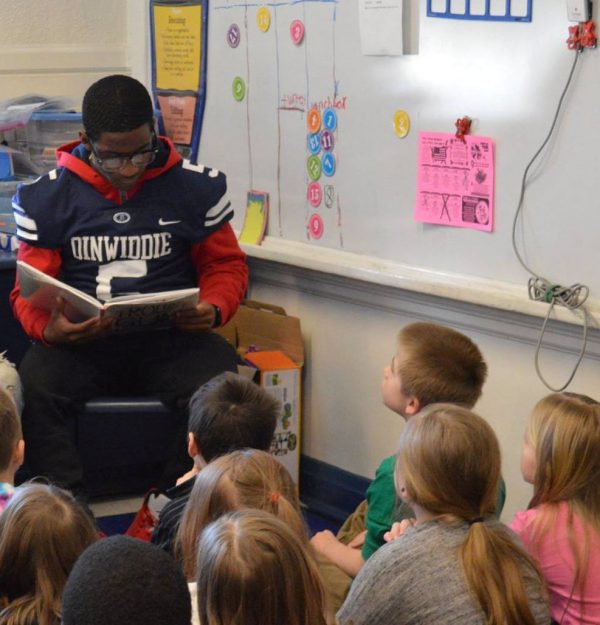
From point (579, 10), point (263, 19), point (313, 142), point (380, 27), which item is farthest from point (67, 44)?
point (579, 10)

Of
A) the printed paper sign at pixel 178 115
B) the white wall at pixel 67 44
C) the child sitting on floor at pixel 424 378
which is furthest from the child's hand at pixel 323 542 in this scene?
the white wall at pixel 67 44

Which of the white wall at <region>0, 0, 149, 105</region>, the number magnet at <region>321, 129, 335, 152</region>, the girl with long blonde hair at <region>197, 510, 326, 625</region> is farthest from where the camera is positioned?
the white wall at <region>0, 0, 149, 105</region>

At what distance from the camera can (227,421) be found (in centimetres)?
209

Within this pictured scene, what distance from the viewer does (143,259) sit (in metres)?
2.84

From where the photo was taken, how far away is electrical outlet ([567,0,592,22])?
2.32 m

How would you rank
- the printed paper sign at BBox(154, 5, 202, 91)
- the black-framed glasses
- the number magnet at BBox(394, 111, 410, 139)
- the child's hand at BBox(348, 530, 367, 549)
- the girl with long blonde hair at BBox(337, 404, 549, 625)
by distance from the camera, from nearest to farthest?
the girl with long blonde hair at BBox(337, 404, 549, 625) < the child's hand at BBox(348, 530, 367, 549) < the black-framed glasses < the number magnet at BBox(394, 111, 410, 139) < the printed paper sign at BBox(154, 5, 202, 91)

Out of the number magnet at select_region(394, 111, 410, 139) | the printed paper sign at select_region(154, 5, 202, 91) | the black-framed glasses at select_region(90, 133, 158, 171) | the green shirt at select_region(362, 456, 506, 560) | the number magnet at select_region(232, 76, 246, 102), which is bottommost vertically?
the green shirt at select_region(362, 456, 506, 560)

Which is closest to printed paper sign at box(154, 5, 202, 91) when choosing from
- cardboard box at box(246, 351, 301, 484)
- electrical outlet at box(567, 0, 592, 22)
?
cardboard box at box(246, 351, 301, 484)

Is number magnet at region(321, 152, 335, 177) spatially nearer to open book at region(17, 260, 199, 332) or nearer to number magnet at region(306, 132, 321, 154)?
number magnet at region(306, 132, 321, 154)

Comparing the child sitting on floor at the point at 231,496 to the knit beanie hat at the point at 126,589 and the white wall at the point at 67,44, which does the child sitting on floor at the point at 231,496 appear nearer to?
the knit beanie hat at the point at 126,589

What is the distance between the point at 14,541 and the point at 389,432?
1.69 meters

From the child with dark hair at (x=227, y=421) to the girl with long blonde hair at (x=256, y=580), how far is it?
0.71 metres

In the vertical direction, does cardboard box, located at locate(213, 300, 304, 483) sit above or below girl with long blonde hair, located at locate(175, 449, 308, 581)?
below

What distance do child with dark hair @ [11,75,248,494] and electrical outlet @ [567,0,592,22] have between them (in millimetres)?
1014
